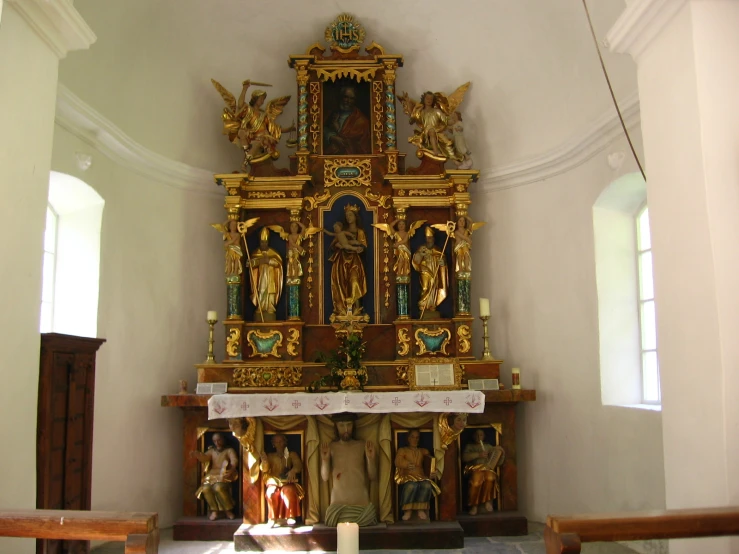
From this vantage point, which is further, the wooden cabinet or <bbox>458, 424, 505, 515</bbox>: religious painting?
<bbox>458, 424, 505, 515</bbox>: religious painting

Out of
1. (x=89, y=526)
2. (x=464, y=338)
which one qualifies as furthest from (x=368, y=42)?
(x=89, y=526)

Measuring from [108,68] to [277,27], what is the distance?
102 inches

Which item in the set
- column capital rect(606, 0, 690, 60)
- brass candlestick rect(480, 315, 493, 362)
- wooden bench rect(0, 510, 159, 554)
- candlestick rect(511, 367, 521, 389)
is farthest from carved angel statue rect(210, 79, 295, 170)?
wooden bench rect(0, 510, 159, 554)

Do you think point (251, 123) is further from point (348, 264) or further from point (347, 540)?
point (347, 540)

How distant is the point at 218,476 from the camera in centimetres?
750

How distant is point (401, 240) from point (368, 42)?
9.20ft

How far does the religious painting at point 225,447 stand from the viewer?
768 cm

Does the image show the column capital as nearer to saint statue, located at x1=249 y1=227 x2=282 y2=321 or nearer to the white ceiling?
the white ceiling

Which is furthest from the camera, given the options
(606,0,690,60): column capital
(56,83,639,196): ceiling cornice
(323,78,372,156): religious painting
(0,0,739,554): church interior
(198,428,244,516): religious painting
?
(323,78,372,156): religious painting

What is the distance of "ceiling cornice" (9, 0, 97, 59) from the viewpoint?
4.71 metres

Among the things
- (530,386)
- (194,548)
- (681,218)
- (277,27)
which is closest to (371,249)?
(530,386)

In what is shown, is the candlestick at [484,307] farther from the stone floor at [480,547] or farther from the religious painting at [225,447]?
the religious painting at [225,447]

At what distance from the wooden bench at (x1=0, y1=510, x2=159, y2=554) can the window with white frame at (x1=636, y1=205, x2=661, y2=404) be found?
5592 millimetres

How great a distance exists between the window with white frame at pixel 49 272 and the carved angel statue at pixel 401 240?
139 inches
